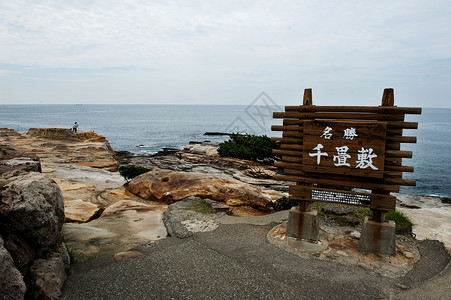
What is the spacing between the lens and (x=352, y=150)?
22.7 feet

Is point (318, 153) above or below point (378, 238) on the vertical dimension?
above

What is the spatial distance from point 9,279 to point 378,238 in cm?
695

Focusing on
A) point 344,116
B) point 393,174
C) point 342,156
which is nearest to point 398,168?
point 393,174

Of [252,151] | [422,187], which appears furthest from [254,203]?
[422,187]

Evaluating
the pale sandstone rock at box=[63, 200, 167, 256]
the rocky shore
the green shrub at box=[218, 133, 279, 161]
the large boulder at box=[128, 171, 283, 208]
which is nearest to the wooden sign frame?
the rocky shore

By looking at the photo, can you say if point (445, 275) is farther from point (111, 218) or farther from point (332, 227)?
point (111, 218)

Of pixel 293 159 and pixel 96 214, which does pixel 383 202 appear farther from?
pixel 96 214

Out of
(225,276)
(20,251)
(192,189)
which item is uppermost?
(20,251)

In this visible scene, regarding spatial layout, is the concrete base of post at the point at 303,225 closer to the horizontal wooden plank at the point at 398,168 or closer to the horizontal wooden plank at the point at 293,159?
the horizontal wooden plank at the point at 293,159

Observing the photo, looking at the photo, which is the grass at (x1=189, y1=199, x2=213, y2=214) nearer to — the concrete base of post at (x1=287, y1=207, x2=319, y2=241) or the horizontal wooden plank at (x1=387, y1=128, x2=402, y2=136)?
the concrete base of post at (x1=287, y1=207, x2=319, y2=241)

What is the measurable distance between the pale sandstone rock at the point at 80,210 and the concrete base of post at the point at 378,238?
7.59 m

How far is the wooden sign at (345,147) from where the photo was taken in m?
6.75

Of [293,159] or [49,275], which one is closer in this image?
[49,275]

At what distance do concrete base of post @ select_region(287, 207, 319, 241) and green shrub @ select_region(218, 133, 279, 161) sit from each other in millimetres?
18176
